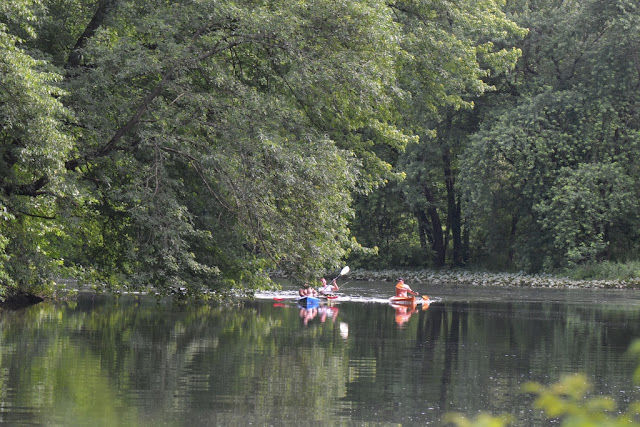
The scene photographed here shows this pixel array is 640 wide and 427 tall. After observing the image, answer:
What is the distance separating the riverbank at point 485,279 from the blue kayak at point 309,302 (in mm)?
16176

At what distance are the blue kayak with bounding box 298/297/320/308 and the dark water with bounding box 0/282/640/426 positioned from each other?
10.8 feet

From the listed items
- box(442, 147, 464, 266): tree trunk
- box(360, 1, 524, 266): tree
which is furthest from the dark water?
box(442, 147, 464, 266): tree trunk

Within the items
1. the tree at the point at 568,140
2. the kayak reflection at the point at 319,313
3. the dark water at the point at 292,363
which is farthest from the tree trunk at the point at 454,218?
the dark water at the point at 292,363

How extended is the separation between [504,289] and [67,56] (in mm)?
27084

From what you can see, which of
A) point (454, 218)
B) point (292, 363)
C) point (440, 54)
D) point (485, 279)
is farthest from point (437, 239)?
point (292, 363)

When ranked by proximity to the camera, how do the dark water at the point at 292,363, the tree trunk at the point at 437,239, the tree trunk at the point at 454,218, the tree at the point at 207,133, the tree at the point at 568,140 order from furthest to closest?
the tree trunk at the point at 437,239, the tree trunk at the point at 454,218, the tree at the point at 568,140, the tree at the point at 207,133, the dark water at the point at 292,363

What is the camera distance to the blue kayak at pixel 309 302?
29.9m

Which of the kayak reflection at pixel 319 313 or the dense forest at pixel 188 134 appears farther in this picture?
the kayak reflection at pixel 319 313

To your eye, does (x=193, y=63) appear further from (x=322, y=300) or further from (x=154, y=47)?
(x=322, y=300)

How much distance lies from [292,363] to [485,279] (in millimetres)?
35254

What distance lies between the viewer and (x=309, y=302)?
30094 mm

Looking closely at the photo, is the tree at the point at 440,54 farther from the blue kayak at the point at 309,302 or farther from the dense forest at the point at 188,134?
the blue kayak at the point at 309,302

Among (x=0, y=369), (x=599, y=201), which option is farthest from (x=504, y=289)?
(x=0, y=369)

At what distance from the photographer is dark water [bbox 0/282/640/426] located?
9.65 m
